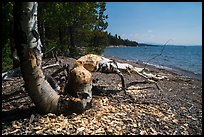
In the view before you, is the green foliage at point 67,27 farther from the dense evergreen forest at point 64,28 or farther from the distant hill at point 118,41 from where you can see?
the distant hill at point 118,41

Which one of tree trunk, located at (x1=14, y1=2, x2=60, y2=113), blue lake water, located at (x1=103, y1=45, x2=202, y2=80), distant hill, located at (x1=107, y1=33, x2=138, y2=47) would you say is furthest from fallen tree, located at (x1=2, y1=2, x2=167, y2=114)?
distant hill, located at (x1=107, y1=33, x2=138, y2=47)

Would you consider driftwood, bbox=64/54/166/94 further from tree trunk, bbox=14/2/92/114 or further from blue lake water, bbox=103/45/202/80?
blue lake water, bbox=103/45/202/80

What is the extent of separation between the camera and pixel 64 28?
25.5 m

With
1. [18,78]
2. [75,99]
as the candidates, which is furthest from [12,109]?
[18,78]

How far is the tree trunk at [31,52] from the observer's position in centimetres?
482

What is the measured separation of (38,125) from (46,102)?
0.56 meters

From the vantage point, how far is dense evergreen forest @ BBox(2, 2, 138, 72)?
11250 millimetres

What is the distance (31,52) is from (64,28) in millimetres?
21034

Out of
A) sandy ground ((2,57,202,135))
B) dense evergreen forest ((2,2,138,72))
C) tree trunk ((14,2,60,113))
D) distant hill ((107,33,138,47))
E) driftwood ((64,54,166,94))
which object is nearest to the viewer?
tree trunk ((14,2,60,113))

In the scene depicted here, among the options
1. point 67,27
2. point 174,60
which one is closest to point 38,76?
point 67,27

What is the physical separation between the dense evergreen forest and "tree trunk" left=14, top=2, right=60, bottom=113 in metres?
1.74

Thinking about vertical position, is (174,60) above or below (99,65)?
below

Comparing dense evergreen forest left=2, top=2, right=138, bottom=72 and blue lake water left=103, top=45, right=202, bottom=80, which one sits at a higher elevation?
dense evergreen forest left=2, top=2, right=138, bottom=72

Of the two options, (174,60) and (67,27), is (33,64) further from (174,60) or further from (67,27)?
(174,60)
